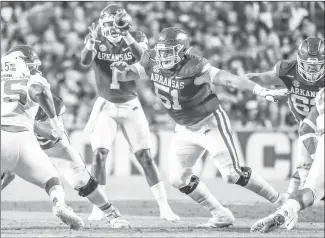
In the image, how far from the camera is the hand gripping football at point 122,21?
20.8 feet

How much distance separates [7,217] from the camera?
23.4 ft

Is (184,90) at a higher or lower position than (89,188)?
higher

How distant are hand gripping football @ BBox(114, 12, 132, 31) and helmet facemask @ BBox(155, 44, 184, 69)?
1.31 ft

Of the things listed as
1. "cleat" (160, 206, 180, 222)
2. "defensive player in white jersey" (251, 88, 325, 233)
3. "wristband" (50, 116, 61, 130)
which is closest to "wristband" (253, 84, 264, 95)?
"defensive player in white jersey" (251, 88, 325, 233)

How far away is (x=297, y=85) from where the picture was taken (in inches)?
260

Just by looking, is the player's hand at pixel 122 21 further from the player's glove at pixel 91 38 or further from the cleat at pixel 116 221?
the cleat at pixel 116 221

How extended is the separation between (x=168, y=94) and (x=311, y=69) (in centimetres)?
115

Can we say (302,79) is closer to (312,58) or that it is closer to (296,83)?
(296,83)

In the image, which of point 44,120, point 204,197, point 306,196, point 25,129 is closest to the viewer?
point 306,196

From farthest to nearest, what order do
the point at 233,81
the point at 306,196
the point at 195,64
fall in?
the point at 195,64 < the point at 233,81 < the point at 306,196

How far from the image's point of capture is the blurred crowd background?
10516 mm

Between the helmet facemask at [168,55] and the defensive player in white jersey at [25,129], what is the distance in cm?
100

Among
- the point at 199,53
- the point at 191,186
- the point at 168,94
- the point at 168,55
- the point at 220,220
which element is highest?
the point at 168,55

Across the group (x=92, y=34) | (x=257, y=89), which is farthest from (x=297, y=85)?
(x=92, y=34)
